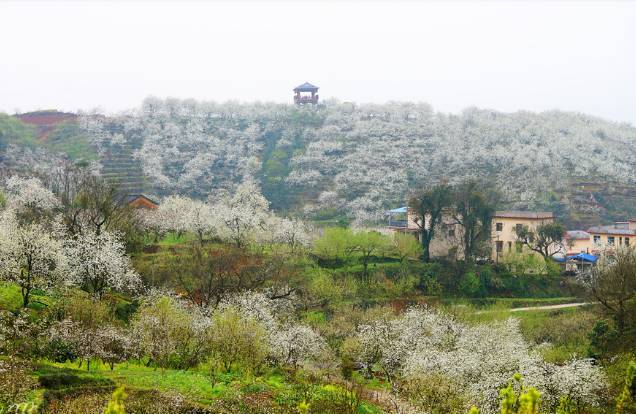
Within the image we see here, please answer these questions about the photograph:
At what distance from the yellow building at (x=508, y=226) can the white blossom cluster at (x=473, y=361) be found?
31.9 metres

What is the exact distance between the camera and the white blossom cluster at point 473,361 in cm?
2386

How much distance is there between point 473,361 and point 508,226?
44357 millimetres

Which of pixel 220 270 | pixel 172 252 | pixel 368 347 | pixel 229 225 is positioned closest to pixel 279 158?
pixel 229 225

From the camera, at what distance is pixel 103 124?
105 meters

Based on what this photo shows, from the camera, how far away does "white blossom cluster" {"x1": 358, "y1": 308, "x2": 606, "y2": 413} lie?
23.9 metres

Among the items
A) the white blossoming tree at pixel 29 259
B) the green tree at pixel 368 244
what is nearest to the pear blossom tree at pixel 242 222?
the green tree at pixel 368 244

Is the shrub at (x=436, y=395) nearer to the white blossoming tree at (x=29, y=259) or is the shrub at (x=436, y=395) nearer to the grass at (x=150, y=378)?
the grass at (x=150, y=378)

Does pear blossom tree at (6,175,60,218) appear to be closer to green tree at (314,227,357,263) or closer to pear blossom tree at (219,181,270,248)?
pear blossom tree at (219,181,270,248)

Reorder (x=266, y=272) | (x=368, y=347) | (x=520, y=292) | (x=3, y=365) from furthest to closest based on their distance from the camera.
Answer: (x=520, y=292)
(x=266, y=272)
(x=368, y=347)
(x=3, y=365)

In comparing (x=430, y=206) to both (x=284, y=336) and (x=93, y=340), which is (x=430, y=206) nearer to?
(x=284, y=336)

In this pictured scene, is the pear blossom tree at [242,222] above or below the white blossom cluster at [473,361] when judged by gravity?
above

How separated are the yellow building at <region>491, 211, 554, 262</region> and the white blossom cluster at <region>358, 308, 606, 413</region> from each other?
105 feet

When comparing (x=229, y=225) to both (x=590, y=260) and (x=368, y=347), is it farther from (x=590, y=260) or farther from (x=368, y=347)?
(x=590, y=260)

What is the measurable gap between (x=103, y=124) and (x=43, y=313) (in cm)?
8506
